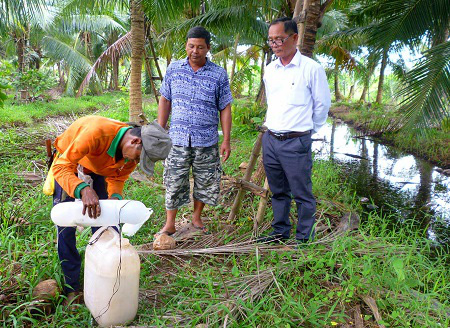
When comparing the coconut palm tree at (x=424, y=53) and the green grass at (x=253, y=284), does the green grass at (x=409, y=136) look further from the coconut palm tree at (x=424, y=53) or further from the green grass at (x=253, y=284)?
the green grass at (x=253, y=284)

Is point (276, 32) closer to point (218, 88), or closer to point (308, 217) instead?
point (218, 88)

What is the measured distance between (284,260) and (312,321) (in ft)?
2.20

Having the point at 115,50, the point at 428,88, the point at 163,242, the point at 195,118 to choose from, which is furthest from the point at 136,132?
the point at 115,50

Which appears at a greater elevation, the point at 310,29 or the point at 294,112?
the point at 310,29

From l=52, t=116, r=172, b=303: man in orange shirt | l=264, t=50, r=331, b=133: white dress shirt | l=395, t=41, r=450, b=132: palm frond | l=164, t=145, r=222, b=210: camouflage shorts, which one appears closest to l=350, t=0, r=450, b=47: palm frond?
l=395, t=41, r=450, b=132: palm frond

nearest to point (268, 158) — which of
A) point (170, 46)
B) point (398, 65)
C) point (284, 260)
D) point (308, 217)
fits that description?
point (308, 217)

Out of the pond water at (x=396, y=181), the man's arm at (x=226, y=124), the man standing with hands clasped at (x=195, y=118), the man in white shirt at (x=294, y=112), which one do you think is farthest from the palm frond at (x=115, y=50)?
the man in white shirt at (x=294, y=112)

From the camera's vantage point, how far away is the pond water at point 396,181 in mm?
4551

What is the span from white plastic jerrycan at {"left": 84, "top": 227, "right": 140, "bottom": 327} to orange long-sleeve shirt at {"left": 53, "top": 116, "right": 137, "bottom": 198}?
0.31 metres

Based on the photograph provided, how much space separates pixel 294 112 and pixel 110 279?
1.58 meters

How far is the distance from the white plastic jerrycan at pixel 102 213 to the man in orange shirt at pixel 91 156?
6 cm

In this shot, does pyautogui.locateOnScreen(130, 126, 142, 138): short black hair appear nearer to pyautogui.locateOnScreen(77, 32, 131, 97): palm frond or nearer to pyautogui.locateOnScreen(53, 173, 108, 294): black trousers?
pyautogui.locateOnScreen(53, 173, 108, 294): black trousers

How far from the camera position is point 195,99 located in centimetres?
261

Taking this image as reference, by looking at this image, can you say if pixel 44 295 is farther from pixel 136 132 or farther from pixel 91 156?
pixel 136 132
